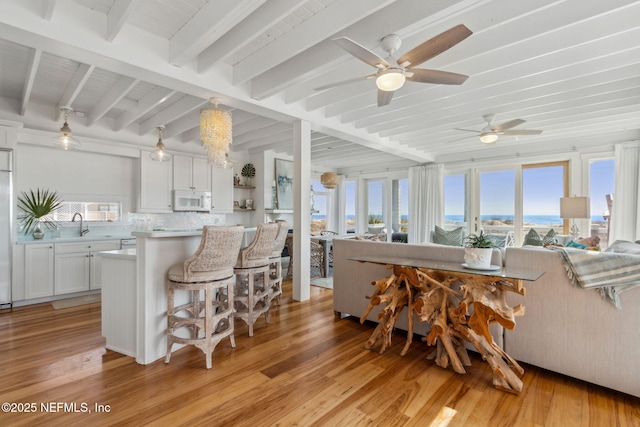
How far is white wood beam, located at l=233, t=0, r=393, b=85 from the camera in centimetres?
217

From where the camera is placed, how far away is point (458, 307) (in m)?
2.20

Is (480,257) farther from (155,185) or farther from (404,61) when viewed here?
(155,185)

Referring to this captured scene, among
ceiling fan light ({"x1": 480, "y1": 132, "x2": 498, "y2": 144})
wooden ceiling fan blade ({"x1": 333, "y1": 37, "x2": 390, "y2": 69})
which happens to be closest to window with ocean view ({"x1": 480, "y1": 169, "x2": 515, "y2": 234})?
ceiling fan light ({"x1": 480, "y1": 132, "x2": 498, "y2": 144})

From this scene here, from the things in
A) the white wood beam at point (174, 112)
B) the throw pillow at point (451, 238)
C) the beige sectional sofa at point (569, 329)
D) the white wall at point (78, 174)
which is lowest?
the beige sectional sofa at point (569, 329)

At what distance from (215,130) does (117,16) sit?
1.19 meters

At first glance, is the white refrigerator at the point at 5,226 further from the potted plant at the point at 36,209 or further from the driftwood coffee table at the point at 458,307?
the driftwood coffee table at the point at 458,307

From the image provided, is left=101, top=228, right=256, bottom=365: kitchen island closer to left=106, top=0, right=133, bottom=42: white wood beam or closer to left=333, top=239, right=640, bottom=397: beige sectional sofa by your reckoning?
left=106, top=0, right=133, bottom=42: white wood beam

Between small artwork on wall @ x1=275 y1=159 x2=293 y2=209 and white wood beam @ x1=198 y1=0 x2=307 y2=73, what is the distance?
4044 mm

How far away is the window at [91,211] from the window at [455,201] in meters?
6.61

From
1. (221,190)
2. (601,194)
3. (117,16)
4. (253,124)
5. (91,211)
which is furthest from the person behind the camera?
(221,190)

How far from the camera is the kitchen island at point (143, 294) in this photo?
7.80 ft

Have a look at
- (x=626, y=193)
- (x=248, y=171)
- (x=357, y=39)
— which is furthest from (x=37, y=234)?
(x=626, y=193)

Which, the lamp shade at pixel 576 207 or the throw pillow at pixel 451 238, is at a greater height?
the lamp shade at pixel 576 207

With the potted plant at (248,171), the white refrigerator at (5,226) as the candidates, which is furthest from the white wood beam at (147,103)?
the potted plant at (248,171)
